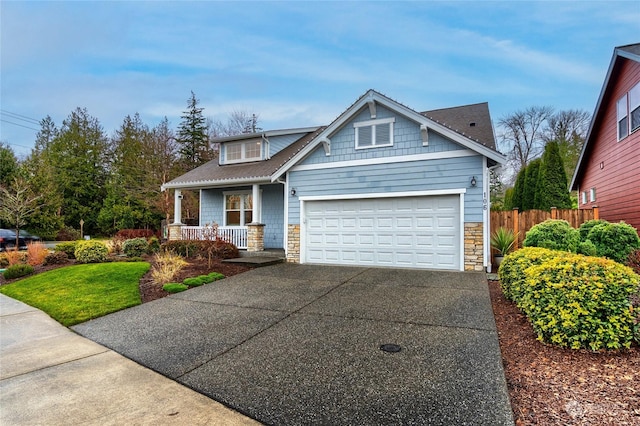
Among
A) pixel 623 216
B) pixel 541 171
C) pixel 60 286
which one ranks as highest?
pixel 541 171

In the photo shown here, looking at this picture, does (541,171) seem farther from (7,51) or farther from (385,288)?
(7,51)

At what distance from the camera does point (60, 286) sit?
7.93 meters

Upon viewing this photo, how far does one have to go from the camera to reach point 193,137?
99.4 feet

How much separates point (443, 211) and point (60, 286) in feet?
32.4

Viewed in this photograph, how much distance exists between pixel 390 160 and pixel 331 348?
22.2 ft

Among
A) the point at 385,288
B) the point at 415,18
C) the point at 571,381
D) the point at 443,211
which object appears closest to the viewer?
the point at 571,381

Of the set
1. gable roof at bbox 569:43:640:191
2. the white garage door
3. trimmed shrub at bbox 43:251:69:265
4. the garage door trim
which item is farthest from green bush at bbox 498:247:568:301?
Answer: trimmed shrub at bbox 43:251:69:265

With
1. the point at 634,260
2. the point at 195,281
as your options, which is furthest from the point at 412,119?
the point at 195,281

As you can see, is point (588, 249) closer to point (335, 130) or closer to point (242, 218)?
point (335, 130)

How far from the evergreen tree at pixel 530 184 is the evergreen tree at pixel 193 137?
2432 cm

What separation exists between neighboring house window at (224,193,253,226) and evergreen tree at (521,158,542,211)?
1306cm

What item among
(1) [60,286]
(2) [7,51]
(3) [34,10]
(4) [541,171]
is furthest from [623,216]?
(2) [7,51]

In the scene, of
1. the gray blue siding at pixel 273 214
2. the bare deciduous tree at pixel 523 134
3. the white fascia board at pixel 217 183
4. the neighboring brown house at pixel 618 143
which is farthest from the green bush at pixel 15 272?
the bare deciduous tree at pixel 523 134

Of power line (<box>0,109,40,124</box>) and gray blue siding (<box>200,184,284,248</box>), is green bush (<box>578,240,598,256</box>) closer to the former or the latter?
gray blue siding (<box>200,184,284,248</box>)
